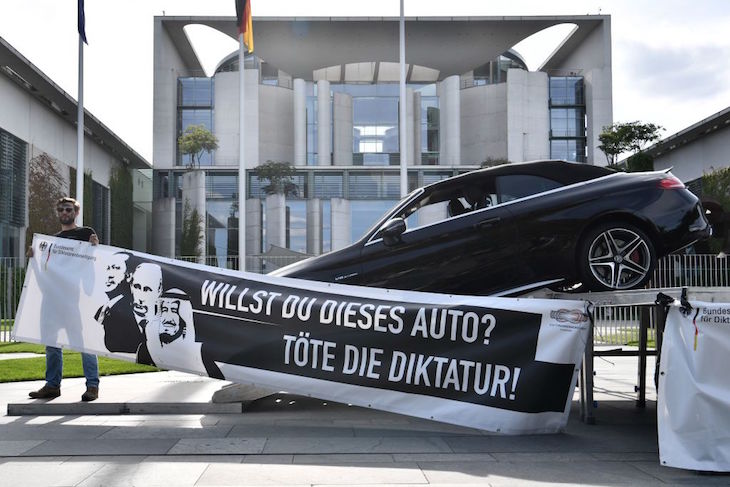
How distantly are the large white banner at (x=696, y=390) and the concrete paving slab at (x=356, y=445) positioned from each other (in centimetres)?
179

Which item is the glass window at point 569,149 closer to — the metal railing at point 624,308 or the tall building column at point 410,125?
the tall building column at point 410,125

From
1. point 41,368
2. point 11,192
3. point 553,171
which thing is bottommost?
point 41,368

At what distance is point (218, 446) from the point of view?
617cm

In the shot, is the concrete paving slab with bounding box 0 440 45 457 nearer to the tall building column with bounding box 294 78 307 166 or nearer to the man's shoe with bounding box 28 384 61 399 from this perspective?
the man's shoe with bounding box 28 384 61 399

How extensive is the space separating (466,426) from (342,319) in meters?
1.54

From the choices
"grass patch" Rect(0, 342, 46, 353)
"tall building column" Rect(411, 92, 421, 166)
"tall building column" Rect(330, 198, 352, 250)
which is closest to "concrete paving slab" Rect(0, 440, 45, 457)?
"grass patch" Rect(0, 342, 46, 353)

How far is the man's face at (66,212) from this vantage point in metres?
7.79

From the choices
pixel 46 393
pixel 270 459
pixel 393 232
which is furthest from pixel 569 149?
pixel 270 459

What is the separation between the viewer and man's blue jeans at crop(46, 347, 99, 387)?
7.96m

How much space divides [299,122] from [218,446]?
48.2 metres

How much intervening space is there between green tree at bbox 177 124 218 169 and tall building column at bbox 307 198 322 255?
8.66m

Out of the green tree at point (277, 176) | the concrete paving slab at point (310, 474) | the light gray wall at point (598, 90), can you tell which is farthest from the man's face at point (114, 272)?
the light gray wall at point (598, 90)

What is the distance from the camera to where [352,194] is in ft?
166

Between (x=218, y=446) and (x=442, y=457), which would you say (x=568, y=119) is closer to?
(x=442, y=457)
